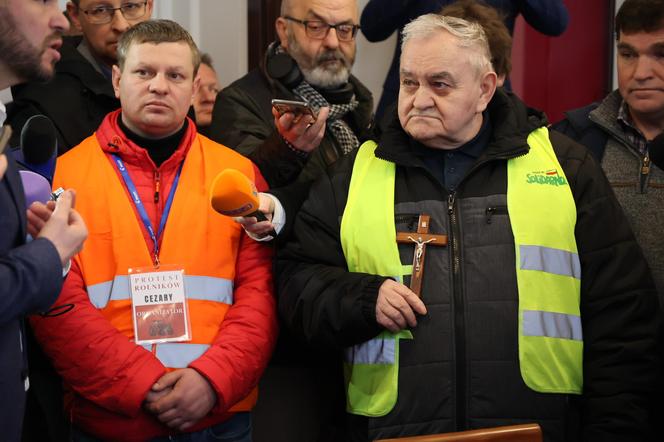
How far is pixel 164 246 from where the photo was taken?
3.03 meters

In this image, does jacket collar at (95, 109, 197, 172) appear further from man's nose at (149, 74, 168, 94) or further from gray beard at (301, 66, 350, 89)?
gray beard at (301, 66, 350, 89)

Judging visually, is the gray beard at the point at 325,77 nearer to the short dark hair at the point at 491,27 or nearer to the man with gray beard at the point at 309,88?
the man with gray beard at the point at 309,88

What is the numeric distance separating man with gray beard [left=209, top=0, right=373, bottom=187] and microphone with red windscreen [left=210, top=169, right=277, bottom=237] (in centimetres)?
65

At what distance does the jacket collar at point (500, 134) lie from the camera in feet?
10.1

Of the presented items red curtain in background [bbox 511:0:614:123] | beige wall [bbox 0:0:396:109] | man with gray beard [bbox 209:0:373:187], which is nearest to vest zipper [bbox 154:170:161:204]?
man with gray beard [bbox 209:0:373:187]

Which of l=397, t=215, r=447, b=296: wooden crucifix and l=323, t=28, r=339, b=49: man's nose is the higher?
l=323, t=28, r=339, b=49: man's nose

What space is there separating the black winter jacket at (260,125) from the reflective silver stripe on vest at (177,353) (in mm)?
654

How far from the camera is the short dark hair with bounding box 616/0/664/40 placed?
3.48 metres

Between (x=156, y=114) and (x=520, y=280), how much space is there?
4.13ft

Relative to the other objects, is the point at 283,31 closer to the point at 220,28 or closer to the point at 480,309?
the point at 220,28

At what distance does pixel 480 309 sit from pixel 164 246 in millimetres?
980

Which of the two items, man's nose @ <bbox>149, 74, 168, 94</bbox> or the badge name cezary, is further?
man's nose @ <bbox>149, 74, 168, 94</bbox>

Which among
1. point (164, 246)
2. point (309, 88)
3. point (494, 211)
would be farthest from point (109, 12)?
point (494, 211)

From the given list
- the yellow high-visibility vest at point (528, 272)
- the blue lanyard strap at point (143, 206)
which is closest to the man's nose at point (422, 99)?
the yellow high-visibility vest at point (528, 272)
